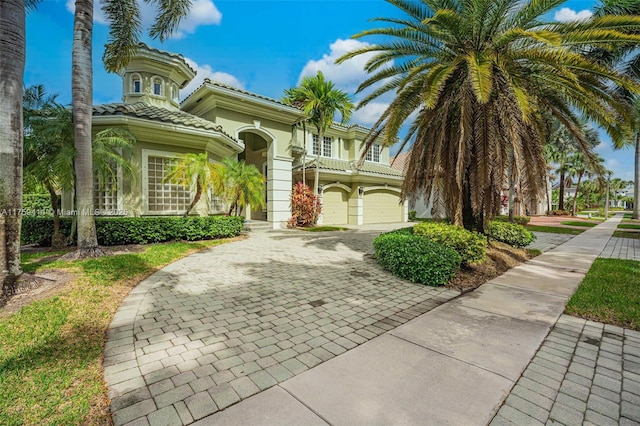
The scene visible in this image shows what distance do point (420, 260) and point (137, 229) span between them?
350 inches

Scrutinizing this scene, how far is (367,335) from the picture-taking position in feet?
11.8

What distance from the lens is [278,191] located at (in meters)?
15.5

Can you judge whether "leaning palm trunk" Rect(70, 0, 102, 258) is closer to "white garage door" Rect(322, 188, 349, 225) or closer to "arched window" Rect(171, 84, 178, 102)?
"arched window" Rect(171, 84, 178, 102)

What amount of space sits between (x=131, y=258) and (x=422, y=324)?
7.05m

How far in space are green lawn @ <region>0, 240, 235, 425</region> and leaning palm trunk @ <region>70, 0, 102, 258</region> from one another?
1.63 meters

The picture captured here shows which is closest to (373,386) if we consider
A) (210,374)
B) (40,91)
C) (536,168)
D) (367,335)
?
(367,335)

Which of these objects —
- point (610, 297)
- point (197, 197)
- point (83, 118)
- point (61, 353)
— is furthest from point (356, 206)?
point (61, 353)

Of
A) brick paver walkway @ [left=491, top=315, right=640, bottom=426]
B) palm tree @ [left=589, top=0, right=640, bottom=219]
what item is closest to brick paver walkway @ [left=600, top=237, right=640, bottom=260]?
palm tree @ [left=589, top=0, right=640, bottom=219]

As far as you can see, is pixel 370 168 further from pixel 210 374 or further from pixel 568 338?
pixel 210 374

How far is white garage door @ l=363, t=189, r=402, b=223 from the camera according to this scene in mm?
21109

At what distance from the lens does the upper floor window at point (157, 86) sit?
41.5 feet

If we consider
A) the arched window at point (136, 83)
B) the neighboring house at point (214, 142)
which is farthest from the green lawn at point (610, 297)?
the arched window at point (136, 83)

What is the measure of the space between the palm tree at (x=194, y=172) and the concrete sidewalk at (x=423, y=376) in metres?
8.74

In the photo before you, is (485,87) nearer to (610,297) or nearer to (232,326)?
(610,297)
